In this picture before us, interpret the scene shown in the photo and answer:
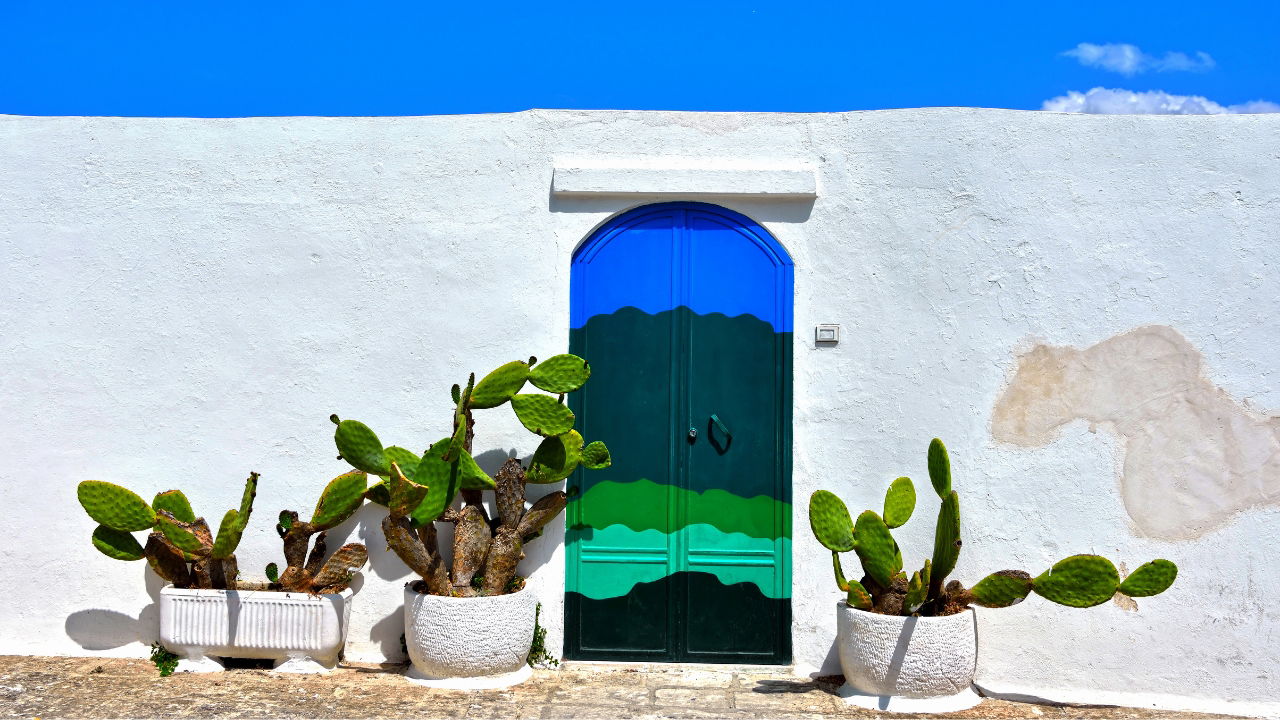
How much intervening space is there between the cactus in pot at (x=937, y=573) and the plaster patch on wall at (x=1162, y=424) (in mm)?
692

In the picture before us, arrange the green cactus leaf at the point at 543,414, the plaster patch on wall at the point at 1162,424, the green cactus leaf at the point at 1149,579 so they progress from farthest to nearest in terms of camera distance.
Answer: the plaster patch on wall at the point at 1162,424 → the green cactus leaf at the point at 543,414 → the green cactus leaf at the point at 1149,579

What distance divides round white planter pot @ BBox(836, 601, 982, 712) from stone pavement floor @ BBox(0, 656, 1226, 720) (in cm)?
11

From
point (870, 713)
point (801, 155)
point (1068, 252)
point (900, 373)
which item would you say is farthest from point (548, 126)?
point (870, 713)

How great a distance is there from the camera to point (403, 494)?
4633mm

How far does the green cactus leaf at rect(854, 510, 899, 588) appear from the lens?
15.2 ft

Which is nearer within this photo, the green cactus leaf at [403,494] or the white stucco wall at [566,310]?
the green cactus leaf at [403,494]

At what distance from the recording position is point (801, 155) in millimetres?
5391

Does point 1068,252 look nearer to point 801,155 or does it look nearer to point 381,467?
point 801,155

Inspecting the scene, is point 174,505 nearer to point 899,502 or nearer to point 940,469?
point 899,502

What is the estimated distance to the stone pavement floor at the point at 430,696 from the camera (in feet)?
15.1

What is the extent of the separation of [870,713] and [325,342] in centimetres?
315

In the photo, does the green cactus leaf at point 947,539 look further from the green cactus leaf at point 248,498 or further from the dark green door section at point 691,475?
the green cactus leaf at point 248,498

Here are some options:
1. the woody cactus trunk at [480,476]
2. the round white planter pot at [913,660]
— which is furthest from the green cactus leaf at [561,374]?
the round white planter pot at [913,660]

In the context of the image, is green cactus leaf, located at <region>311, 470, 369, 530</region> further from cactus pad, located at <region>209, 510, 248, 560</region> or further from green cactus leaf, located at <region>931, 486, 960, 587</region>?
green cactus leaf, located at <region>931, 486, 960, 587</region>
